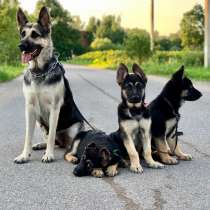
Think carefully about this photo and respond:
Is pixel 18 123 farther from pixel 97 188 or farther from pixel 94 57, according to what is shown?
pixel 94 57

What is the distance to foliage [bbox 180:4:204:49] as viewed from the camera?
74.9 meters

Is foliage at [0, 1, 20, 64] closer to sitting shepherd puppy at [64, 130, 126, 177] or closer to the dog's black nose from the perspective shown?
sitting shepherd puppy at [64, 130, 126, 177]

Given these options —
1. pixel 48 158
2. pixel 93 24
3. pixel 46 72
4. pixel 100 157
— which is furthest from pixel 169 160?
pixel 93 24

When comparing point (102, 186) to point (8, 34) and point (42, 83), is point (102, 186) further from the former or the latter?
point (8, 34)

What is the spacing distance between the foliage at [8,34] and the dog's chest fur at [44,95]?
1178 inches

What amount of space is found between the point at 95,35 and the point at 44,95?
11643cm

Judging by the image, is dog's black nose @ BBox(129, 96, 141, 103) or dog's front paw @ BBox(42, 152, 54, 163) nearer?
dog's black nose @ BBox(129, 96, 141, 103)

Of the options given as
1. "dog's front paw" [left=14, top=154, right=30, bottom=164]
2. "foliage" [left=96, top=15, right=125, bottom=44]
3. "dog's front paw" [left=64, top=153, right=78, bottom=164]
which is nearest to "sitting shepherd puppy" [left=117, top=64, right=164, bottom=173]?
"dog's front paw" [left=64, top=153, right=78, bottom=164]

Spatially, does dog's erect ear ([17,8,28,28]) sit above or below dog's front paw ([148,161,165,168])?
above

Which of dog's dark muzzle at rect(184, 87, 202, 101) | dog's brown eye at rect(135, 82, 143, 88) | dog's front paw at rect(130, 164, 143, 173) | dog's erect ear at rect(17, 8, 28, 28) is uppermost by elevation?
dog's erect ear at rect(17, 8, 28, 28)

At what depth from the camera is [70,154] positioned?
23.3 feet

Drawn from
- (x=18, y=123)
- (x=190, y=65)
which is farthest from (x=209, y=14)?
(x=18, y=123)

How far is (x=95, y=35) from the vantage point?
403 ft

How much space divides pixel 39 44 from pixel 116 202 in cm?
251
